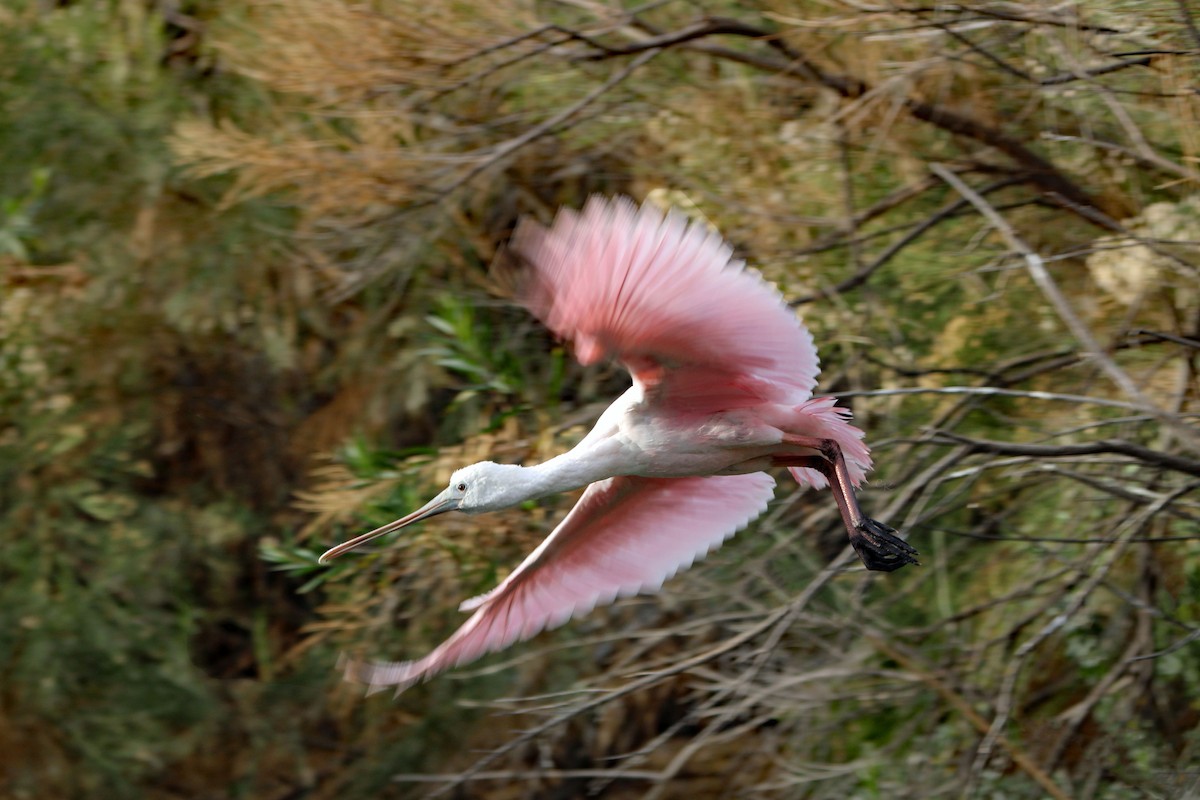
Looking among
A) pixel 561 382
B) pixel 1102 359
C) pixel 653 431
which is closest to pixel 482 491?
pixel 653 431

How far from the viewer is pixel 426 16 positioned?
5.54m

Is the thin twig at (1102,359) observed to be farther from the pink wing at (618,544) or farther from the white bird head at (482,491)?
the white bird head at (482,491)

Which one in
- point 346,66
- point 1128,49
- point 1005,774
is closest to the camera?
point 1128,49

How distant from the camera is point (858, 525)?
3467 millimetres

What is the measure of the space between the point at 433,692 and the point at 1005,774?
2.76 m

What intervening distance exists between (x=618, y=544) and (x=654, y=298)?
3.87 feet

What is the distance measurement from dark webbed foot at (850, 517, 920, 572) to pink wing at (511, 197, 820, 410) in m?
0.39

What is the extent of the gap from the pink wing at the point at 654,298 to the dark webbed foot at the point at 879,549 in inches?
15.3

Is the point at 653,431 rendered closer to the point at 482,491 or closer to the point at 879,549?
the point at 482,491

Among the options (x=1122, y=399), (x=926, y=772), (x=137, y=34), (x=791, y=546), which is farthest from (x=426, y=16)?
(x=926, y=772)

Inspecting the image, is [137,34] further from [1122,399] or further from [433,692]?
[1122,399]

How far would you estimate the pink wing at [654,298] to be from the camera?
9.93 feet

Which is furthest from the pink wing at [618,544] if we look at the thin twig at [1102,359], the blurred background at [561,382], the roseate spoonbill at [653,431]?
the thin twig at [1102,359]

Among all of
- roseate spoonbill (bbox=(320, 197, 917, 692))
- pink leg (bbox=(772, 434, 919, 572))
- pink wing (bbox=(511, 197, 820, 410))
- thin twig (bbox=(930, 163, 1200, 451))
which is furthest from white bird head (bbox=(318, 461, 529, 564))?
thin twig (bbox=(930, 163, 1200, 451))
